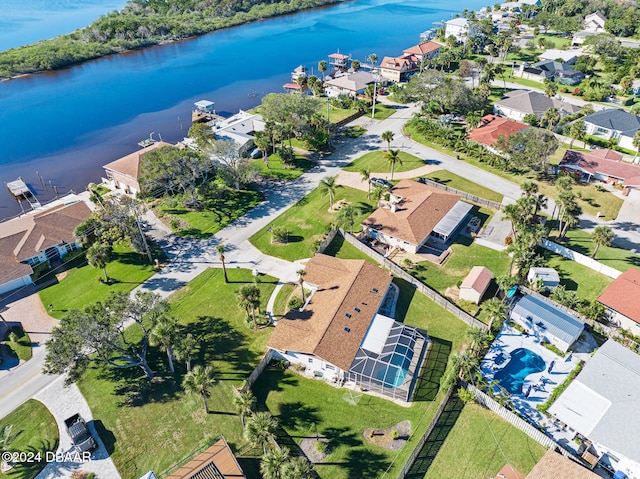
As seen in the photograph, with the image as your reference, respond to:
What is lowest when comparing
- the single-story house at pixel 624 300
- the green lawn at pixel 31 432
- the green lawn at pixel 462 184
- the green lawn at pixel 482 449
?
the green lawn at pixel 482 449

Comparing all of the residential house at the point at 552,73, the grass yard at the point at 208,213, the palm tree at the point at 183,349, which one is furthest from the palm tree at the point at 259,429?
the residential house at the point at 552,73

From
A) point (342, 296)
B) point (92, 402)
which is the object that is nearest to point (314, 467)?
point (342, 296)

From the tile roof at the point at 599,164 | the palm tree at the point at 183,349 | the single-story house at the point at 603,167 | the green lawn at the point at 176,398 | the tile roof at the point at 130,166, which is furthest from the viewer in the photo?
the tile roof at the point at 130,166

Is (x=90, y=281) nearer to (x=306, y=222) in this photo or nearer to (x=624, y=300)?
(x=306, y=222)

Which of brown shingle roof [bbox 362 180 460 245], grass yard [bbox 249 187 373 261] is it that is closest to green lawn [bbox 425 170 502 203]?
brown shingle roof [bbox 362 180 460 245]

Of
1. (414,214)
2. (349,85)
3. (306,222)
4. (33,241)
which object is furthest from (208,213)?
(349,85)

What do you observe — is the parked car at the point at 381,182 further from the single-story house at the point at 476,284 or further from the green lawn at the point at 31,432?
the green lawn at the point at 31,432

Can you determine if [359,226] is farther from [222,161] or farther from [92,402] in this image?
[92,402]
